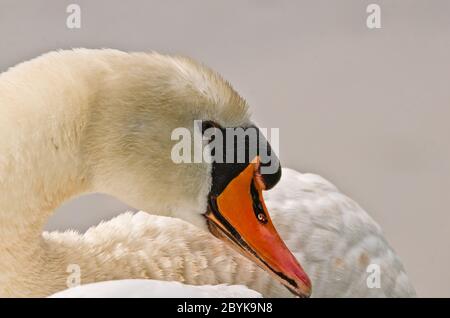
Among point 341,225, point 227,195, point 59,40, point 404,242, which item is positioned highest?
point 59,40

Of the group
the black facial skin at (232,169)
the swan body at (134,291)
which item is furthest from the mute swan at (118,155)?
the swan body at (134,291)

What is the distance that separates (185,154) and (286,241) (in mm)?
359

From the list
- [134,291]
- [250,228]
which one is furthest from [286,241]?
[134,291]

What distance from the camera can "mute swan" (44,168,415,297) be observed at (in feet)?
6.10

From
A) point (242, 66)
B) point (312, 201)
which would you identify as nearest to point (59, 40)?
point (242, 66)

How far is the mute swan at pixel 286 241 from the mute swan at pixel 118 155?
95 mm

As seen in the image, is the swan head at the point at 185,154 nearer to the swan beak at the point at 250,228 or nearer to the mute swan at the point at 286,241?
the swan beak at the point at 250,228

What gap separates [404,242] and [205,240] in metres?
0.94

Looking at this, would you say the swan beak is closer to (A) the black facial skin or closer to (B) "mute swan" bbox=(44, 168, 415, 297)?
(A) the black facial skin

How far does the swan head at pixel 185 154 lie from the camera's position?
5.59 feet

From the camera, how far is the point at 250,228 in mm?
1797

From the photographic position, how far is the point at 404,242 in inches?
106

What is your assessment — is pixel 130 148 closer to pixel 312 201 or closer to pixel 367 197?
pixel 312 201

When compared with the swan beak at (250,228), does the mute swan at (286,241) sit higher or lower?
lower
